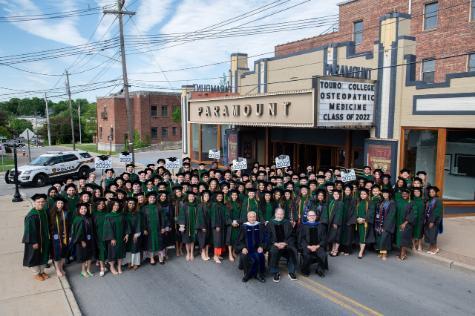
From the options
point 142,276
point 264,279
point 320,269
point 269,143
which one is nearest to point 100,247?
point 142,276

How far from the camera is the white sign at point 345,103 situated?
45.4ft

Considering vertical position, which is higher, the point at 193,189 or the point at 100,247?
the point at 193,189

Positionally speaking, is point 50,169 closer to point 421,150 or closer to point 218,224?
point 218,224

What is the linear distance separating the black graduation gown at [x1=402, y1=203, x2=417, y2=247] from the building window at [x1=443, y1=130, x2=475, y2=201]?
15.4ft

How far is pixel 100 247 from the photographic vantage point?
346 inches

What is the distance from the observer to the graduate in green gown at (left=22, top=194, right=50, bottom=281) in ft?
27.2

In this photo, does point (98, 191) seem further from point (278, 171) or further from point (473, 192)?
point (473, 192)

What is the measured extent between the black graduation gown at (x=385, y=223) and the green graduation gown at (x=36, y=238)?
7.45 meters

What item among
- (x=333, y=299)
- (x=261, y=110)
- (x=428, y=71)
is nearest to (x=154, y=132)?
(x=428, y=71)

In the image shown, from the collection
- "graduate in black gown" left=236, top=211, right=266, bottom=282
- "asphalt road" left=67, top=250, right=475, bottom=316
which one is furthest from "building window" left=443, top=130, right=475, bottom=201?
"graduate in black gown" left=236, top=211, right=266, bottom=282

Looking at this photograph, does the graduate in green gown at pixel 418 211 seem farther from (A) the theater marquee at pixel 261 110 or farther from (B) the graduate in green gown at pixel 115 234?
(B) the graduate in green gown at pixel 115 234

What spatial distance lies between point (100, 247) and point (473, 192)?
1194 centimetres

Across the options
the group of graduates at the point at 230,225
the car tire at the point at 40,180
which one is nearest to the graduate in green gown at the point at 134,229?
the group of graduates at the point at 230,225

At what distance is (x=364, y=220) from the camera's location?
986 centimetres
